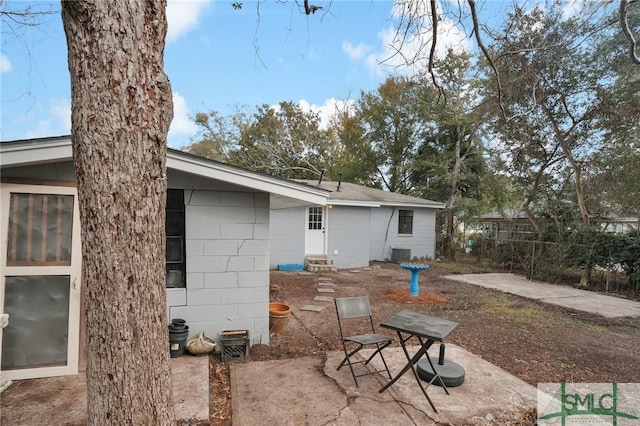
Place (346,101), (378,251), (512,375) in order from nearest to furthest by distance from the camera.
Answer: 1. (512,375)
2. (378,251)
3. (346,101)

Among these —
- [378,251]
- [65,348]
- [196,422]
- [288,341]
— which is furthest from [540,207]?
[65,348]

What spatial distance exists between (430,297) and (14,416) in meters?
6.70

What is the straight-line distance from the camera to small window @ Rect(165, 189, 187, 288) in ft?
13.0

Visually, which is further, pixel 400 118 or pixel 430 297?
pixel 400 118

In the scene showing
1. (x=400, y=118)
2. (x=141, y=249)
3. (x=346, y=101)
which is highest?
(x=346, y=101)

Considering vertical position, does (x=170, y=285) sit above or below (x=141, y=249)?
below

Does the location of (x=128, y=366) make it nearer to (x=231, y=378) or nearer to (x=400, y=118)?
(x=231, y=378)

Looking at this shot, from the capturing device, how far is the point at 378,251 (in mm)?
13391

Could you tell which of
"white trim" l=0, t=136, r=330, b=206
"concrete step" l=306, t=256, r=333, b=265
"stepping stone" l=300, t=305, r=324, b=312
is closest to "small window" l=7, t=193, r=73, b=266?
"white trim" l=0, t=136, r=330, b=206

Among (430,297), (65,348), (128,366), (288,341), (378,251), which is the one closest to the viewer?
(128,366)

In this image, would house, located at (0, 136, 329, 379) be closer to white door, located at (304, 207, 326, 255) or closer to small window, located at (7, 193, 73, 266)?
small window, located at (7, 193, 73, 266)

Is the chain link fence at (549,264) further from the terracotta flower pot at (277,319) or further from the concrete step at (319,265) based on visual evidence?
the terracotta flower pot at (277,319)
